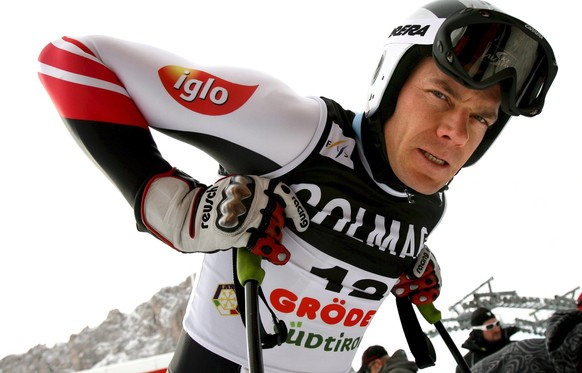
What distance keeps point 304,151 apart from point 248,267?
240 mm

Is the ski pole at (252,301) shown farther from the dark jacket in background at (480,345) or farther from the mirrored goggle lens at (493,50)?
the dark jacket in background at (480,345)

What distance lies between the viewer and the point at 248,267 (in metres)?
0.75

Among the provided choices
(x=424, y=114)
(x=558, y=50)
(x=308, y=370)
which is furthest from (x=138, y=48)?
(x=558, y=50)

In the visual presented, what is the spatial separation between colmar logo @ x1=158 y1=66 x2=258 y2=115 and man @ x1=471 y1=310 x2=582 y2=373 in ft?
3.23

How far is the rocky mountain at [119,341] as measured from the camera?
10.2 ft

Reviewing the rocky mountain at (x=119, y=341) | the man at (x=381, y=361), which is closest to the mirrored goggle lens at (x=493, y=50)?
the man at (x=381, y=361)

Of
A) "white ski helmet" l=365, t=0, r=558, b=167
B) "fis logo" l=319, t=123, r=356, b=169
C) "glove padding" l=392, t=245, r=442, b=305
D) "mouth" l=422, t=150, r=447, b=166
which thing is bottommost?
"glove padding" l=392, t=245, r=442, b=305

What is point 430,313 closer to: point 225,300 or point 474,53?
point 225,300

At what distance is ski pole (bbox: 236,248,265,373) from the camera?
0.66 meters

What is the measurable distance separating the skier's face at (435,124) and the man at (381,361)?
1.47 m

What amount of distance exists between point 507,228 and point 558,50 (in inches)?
49.2

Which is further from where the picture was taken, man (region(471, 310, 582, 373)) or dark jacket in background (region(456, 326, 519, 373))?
dark jacket in background (region(456, 326, 519, 373))

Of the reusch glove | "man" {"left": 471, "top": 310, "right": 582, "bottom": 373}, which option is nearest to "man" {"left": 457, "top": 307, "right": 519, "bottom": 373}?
"man" {"left": 471, "top": 310, "right": 582, "bottom": 373}

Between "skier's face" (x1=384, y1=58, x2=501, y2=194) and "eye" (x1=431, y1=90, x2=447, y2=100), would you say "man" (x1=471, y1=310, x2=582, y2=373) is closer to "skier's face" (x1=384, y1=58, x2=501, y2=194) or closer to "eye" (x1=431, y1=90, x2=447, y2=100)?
"skier's face" (x1=384, y1=58, x2=501, y2=194)
